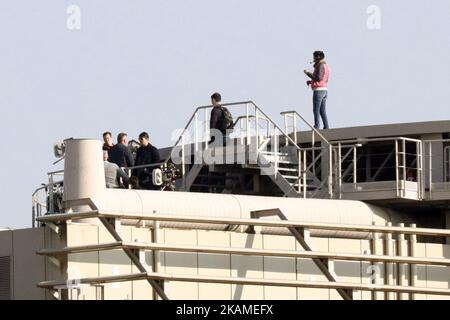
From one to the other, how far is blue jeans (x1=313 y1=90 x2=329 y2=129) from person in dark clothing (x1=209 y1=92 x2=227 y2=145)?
→ 6.88 feet

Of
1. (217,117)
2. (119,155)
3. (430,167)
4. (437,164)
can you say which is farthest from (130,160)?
(437,164)

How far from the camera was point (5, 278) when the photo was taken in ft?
116

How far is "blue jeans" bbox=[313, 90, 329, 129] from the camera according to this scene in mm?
42438

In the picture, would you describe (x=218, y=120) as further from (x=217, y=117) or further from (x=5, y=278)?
(x=5, y=278)

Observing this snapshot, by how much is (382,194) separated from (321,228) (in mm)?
4074

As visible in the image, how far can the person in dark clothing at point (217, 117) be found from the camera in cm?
4081

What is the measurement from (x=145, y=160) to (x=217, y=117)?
1.75 m

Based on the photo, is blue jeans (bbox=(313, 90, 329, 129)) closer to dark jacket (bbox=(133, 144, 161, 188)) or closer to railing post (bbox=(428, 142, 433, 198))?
railing post (bbox=(428, 142, 433, 198))

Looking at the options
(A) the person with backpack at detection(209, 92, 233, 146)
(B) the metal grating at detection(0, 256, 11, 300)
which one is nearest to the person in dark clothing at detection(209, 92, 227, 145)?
(A) the person with backpack at detection(209, 92, 233, 146)

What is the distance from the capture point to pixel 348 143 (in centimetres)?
4288
